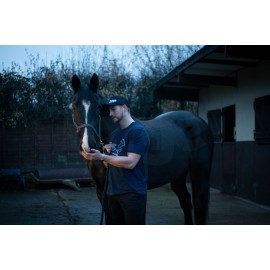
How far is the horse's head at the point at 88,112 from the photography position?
4203 mm

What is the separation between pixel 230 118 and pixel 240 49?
110 inches

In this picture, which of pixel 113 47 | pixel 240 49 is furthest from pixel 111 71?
pixel 240 49

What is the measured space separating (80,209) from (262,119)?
114 inches

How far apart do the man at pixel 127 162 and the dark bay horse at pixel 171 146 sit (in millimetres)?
683

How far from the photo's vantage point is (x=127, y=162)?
3445 millimetres

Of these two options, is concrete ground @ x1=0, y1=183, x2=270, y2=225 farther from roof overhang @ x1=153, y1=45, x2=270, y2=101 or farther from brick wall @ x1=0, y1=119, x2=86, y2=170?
roof overhang @ x1=153, y1=45, x2=270, y2=101

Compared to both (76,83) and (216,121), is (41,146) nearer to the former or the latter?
(76,83)

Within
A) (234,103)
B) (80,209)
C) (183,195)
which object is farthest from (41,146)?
(234,103)

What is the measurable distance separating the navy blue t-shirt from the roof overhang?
9.26ft

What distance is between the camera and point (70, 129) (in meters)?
7.02

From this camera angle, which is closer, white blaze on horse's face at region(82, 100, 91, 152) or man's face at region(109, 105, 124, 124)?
man's face at region(109, 105, 124, 124)

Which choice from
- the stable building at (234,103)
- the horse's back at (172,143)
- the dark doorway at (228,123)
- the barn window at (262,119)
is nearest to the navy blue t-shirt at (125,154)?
→ the horse's back at (172,143)

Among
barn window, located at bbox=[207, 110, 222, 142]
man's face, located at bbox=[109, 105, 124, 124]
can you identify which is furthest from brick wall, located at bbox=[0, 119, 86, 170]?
barn window, located at bbox=[207, 110, 222, 142]

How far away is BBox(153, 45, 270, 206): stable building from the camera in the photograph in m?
6.58
